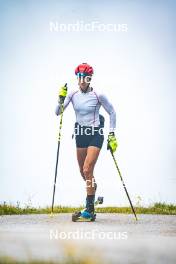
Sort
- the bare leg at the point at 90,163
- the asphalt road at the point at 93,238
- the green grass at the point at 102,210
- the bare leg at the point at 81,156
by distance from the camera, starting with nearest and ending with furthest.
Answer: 1. the asphalt road at the point at 93,238
2. the bare leg at the point at 90,163
3. the bare leg at the point at 81,156
4. the green grass at the point at 102,210

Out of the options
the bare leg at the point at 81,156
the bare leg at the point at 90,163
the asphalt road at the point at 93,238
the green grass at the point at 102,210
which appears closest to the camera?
the asphalt road at the point at 93,238

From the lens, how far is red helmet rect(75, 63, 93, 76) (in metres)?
7.07

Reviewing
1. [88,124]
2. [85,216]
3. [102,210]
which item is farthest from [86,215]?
[102,210]

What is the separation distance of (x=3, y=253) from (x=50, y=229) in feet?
5.69

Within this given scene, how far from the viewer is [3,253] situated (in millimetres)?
4512

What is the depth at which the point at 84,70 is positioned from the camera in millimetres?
7074

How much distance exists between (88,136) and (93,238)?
1733 mm

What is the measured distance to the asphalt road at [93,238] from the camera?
4410mm

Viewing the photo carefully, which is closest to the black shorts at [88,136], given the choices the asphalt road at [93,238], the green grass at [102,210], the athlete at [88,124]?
the athlete at [88,124]

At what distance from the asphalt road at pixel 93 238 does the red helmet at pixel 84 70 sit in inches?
73.7

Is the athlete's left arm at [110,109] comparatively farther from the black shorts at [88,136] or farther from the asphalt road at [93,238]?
the asphalt road at [93,238]

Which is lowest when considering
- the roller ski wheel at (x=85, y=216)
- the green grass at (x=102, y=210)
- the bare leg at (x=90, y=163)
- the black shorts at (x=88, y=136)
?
the roller ski wheel at (x=85, y=216)

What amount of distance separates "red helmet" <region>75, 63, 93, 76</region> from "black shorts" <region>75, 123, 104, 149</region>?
0.65 metres

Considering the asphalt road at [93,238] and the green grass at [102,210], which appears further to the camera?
the green grass at [102,210]
